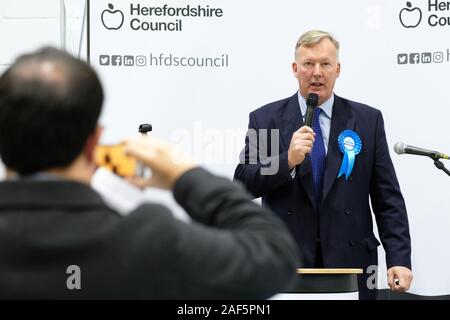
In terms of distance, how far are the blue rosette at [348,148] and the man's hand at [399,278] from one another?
43 centimetres

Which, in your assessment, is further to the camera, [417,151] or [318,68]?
[318,68]

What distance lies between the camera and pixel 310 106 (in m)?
3.42

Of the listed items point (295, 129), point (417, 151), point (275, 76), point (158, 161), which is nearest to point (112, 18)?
point (275, 76)

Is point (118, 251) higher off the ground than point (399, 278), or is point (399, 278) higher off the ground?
point (118, 251)

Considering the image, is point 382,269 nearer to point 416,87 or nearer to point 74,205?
point 416,87

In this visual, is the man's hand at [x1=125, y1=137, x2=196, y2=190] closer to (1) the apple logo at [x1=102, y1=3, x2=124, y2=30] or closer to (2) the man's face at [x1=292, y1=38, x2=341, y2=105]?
(2) the man's face at [x1=292, y1=38, x2=341, y2=105]

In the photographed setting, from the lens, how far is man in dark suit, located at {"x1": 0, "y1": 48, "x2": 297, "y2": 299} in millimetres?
1098

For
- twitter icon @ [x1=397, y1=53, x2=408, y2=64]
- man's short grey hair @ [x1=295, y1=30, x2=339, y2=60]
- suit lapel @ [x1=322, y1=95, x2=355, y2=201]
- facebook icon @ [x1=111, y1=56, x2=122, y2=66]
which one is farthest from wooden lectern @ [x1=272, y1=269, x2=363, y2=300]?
facebook icon @ [x1=111, y1=56, x2=122, y2=66]

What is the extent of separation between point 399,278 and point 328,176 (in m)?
0.50

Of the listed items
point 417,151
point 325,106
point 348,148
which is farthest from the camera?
point 325,106

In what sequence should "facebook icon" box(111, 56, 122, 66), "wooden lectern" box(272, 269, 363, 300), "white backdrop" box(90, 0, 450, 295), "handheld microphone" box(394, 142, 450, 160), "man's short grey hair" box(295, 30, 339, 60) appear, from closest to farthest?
1. "wooden lectern" box(272, 269, 363, 300)
2. "handheld microphone" box(394, 142, 450, 160)
3. "man's short grey hair" box(295, 30, 339, 60)
4. "white backdrop" box(90, 0, 450, 295)
5. "facebook icon" box(111, 56, 122, 66)

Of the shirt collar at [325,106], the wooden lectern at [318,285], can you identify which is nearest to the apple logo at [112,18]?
the shirt collar at [325,106]

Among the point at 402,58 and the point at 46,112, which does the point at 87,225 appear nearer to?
the point at 46,112

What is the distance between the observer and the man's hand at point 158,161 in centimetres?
117
